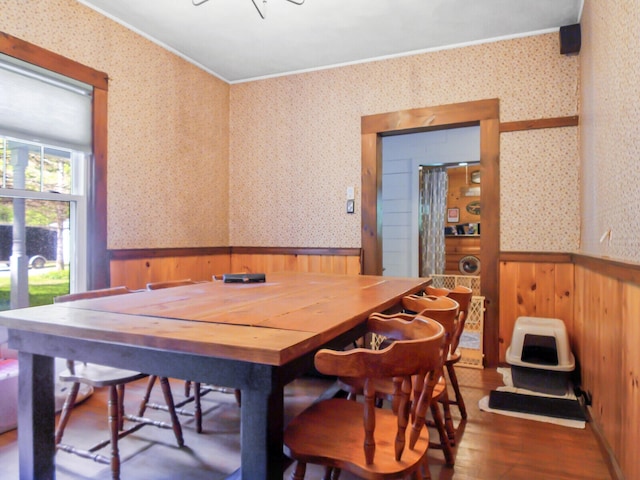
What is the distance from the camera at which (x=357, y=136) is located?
391 cm

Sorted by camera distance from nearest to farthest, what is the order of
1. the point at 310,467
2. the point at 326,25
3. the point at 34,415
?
the point at 34,415, the point at 310,467, the point at 326,25

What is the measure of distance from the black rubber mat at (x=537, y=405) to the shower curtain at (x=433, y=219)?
333 cm

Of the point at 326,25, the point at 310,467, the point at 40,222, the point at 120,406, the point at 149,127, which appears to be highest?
the point at 326,25

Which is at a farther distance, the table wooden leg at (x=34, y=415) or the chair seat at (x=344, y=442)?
the table wooden leg at (x=34, y=415)

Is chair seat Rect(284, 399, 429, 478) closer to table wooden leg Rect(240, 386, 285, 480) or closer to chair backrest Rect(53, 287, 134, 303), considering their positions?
table wooden leg Rect(240, 386, 285, 480)

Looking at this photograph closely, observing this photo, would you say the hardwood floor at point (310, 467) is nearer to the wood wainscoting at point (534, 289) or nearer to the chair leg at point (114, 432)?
the chair leg at point (114, 432)

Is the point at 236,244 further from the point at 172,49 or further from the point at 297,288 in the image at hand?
the point at 297,288

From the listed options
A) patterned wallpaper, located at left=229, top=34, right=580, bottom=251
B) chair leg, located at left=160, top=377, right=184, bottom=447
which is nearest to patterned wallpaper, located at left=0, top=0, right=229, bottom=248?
patterned wallpaper, located at left=229, top=34, right=580, bottom=251

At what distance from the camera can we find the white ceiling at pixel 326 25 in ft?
9.60

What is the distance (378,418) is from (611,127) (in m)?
1.86

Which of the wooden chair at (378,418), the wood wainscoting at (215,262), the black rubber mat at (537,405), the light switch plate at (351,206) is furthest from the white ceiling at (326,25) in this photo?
the black rubber mat at (537,405)

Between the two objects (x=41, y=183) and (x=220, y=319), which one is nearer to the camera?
(x=220, y=319)

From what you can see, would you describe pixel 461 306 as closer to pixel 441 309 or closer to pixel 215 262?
pixel 441 309

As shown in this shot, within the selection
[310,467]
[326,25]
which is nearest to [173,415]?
[310,467]
